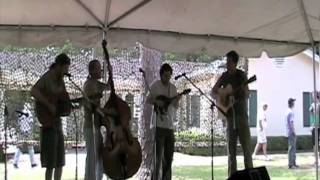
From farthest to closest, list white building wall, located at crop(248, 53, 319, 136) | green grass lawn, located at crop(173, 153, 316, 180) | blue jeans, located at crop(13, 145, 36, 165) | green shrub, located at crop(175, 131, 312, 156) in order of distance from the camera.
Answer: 1. white building wall, located at crop(248, 53, 319, 136)
2. green shrub, located at crop(175, 131, 312, 156)
3. green grass lawn, located at crop(173, 153, 316, 180)
4. blue jeans, located at crop(13, 145, 36, 165)

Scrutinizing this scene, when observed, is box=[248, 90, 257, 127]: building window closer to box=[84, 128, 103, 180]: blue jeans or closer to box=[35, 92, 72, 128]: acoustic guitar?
box=[84, 128, 103, 180]: blue jeans

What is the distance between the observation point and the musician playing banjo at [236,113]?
5.90 meters

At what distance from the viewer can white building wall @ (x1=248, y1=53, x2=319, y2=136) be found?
1705 cm

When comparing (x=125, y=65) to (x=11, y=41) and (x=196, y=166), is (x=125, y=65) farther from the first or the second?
(x=196, y=166)

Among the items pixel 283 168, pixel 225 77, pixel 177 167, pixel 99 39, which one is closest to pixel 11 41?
pixel 99 39

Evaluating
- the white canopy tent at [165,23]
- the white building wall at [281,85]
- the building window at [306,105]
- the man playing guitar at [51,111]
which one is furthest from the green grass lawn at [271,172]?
the building window at [306,105]

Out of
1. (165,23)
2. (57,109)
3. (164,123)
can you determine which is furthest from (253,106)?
(57,109)

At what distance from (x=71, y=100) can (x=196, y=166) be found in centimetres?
586

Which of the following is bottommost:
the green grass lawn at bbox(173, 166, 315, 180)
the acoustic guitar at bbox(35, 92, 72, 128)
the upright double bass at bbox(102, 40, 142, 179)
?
the green grass lawn at bbox(173, 166, 315, 180)

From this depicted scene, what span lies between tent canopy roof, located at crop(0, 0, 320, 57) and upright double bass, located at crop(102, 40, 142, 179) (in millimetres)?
925

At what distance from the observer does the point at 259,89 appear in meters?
17.0

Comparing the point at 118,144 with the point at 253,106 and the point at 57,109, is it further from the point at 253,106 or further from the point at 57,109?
the point at 253,106

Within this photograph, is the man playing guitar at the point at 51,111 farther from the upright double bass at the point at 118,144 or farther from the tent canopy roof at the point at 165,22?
the tent canopy roof at the point at 165,22

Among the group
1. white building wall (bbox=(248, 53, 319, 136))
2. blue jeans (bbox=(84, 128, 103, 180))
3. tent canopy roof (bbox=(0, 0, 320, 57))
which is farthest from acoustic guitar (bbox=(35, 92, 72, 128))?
white building wall (bbox=(248, 53, 319, 136))
